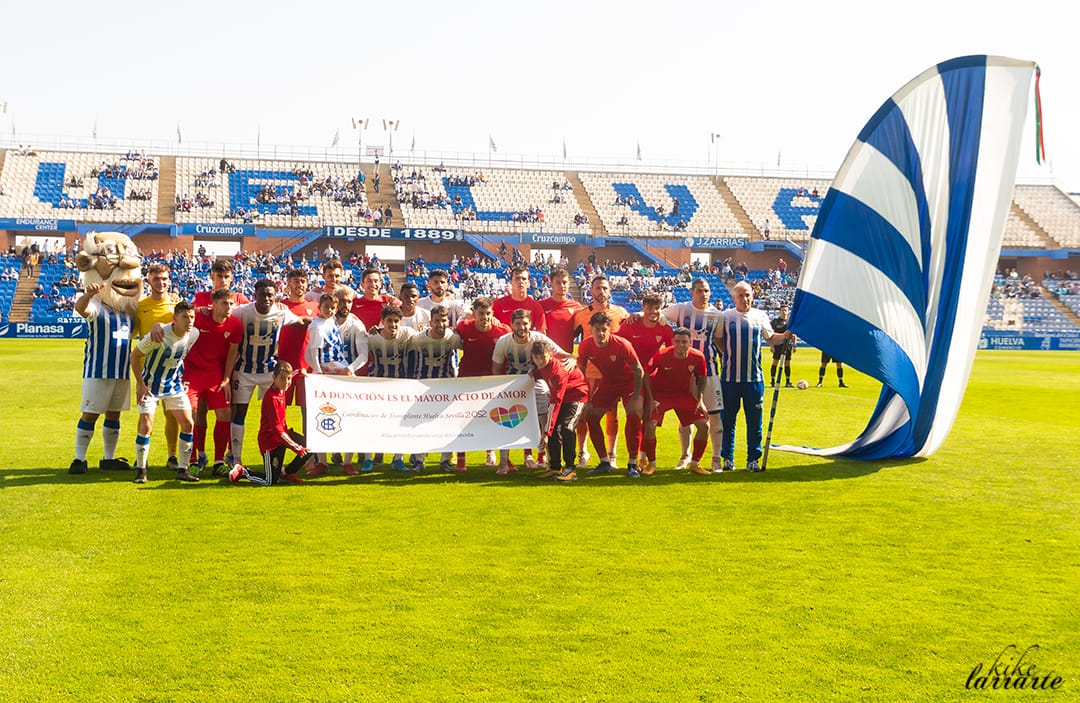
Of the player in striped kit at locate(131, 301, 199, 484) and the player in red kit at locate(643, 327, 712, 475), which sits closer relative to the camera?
the player in striped kit at locate(131, 301, 199, 484)

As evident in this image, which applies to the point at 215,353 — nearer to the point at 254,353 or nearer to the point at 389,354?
the point at 254,353

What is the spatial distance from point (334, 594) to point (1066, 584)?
Result: 4.55 metres

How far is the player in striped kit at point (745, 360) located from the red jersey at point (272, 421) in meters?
4.44

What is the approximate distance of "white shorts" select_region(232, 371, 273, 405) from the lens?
972 centimetres

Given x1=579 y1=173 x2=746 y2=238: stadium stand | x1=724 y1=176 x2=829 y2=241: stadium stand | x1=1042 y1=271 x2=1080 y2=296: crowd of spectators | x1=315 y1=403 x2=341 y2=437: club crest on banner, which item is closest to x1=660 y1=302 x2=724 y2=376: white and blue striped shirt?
x1=315 y1=403 x2=341 y2=437: club crest on banner

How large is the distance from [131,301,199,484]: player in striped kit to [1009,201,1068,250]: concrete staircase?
60.0 m

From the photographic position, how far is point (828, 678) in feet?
15.5

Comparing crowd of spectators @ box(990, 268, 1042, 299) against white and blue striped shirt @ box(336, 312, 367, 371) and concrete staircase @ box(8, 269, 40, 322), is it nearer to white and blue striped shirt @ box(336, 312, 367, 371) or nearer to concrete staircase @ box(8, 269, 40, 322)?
concrete staircase @ box(8, 269, 40, 322)

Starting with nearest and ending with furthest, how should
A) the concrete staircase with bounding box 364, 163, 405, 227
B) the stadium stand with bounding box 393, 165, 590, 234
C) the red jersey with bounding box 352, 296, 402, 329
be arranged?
the red jersey with bounding box 352, 296, 402, 329 < the concrete staircase with bounding box 364, 163, 405, 227 < the stadium stand with bounding box 393, 165, 590, 234

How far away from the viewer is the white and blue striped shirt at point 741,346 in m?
10.2

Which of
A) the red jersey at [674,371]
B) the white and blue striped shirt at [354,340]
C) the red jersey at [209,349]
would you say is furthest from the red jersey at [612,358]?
the red jersey at [209,349]

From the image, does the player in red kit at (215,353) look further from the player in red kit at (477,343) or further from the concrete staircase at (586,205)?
the concrete staircase at (586,205)

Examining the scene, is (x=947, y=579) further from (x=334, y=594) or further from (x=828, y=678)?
(x=334, y=594)

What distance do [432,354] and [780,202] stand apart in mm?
54990
